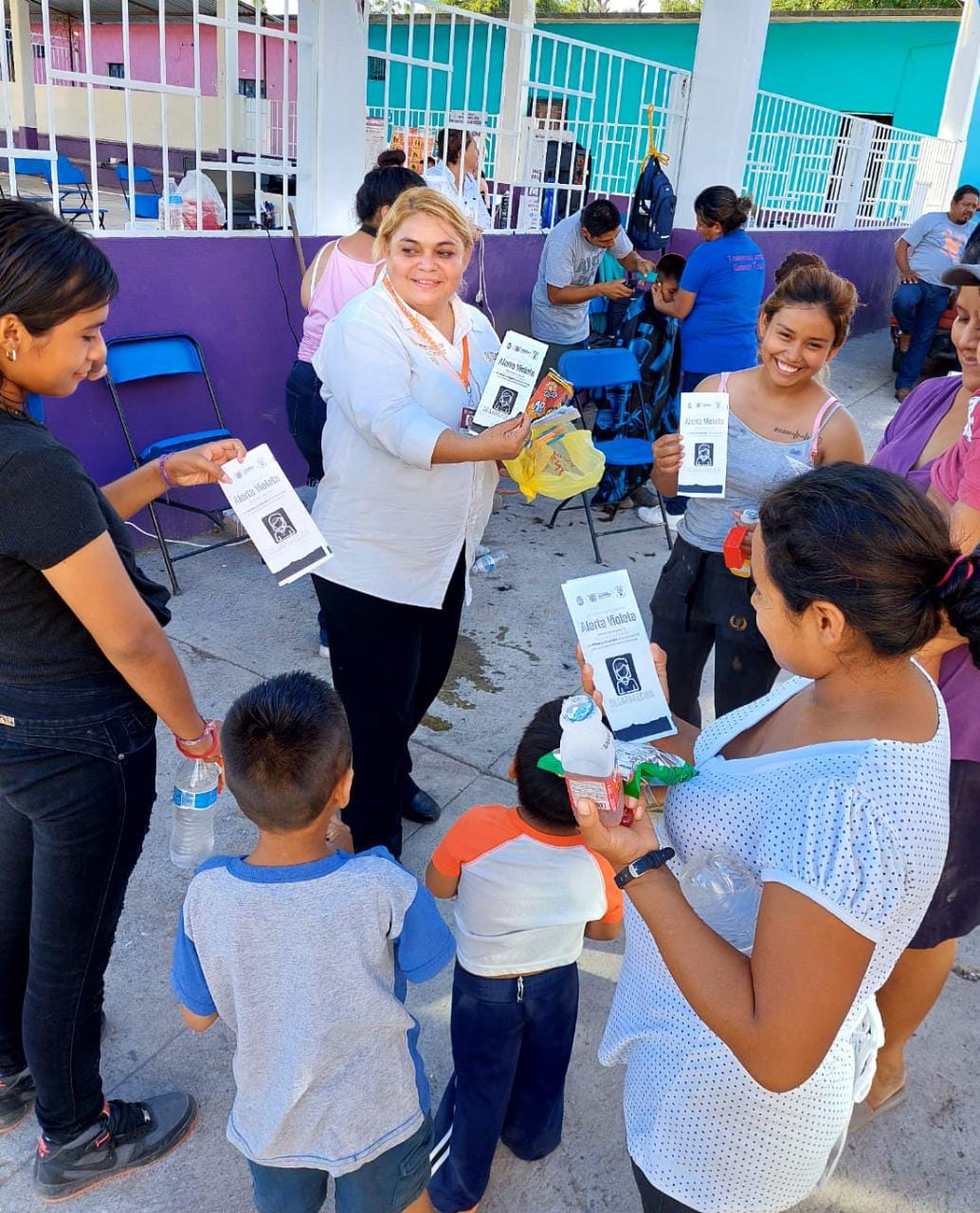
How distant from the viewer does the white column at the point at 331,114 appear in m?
5.03

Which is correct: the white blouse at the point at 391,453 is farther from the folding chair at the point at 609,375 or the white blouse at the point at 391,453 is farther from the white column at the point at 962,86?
the white column at the point at 962,86

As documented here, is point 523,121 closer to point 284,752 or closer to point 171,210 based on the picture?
point 171,210

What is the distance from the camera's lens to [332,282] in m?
4.20

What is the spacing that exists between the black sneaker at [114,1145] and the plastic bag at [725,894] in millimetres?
1337

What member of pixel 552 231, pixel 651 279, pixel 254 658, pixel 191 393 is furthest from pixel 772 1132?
pixel 651 279

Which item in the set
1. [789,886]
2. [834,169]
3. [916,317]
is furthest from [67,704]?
[834,169]

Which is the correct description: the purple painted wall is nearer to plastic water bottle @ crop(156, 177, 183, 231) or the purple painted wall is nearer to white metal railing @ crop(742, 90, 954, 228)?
plastic water bottle @ crop(156, 177, 183, 231)

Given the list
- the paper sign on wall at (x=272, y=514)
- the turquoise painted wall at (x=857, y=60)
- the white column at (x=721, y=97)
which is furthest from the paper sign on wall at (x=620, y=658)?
the turquoise painted wall at (x=857, y=60)

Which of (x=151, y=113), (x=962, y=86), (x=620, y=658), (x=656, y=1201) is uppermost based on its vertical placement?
(x=962, y=86)

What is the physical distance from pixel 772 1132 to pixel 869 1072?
27cm

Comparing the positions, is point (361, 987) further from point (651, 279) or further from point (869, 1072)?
point (651, 279)

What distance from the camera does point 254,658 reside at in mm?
4016

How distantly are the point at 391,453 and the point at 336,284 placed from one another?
88.3 inches

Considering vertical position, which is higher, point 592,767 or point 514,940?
point 592,767
